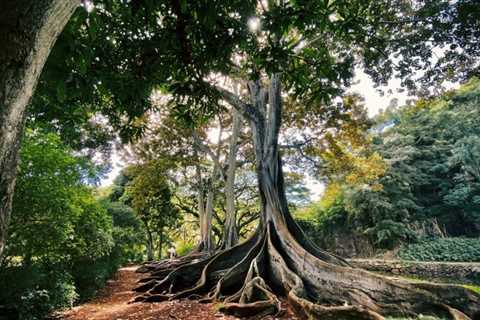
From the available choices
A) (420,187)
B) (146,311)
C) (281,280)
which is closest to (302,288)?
(281,280)

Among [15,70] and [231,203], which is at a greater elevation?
[231,203]

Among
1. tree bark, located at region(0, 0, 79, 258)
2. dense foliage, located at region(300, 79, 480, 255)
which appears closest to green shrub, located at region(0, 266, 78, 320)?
tree bark, located at region(0, 0, 79, 258)

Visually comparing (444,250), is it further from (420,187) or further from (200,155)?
(200,155)

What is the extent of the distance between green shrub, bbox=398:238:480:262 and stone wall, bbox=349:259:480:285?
2.16 m

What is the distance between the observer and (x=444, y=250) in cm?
1426

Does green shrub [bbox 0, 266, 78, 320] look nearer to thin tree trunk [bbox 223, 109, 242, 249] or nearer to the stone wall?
thin tree trunk [bbox 223, 109, 242, 249]

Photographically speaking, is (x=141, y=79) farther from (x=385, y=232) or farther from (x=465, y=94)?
(x=465, y=94)

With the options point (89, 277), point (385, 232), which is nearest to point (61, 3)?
point (89, 277)

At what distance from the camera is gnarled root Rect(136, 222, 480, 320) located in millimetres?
3352

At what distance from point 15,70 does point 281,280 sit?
5.49 m

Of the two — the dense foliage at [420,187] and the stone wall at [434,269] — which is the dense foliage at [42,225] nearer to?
the stone wall at [434,269]

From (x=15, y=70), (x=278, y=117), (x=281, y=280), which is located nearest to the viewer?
(x=15, y=70)

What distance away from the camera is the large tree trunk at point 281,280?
11.2 ft

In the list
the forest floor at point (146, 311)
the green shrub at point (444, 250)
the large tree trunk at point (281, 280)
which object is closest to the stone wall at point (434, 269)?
the green shrub at point (444, 250)
